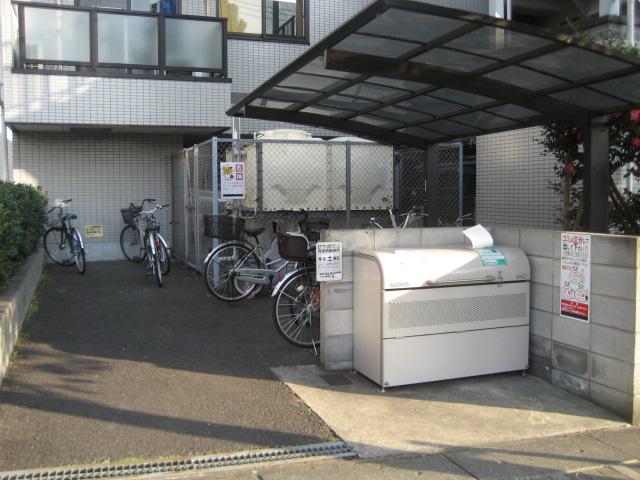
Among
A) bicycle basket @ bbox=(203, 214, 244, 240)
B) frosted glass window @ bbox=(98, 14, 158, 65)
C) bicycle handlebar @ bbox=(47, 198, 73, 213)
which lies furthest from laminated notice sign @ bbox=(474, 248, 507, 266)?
bicycle handlebar @ bbox=(47, 198, 73, 213)

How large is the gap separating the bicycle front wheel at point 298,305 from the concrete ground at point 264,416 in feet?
0.59

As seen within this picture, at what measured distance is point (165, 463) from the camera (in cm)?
353

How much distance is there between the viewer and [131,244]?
1130 centimetres

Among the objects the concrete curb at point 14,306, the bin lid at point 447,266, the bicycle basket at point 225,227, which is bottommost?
the concrete curb at point 14,306

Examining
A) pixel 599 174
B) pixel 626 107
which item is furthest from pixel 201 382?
pixel 626 107

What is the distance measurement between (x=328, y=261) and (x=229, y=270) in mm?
3073

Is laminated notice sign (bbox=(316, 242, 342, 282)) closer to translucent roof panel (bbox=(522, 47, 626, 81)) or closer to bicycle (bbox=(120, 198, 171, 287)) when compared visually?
translucent roof panel (bbox=(522, 47, 626, 81))

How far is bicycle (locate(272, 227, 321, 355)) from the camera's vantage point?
584 centimetres

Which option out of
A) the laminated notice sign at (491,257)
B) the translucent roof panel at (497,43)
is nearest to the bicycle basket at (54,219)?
the laminated notice sign at (491,257)

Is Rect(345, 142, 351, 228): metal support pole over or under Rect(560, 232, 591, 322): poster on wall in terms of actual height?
over

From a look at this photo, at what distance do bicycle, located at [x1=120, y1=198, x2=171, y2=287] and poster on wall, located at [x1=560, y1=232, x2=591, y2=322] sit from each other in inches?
227

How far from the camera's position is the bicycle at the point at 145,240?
348 inches

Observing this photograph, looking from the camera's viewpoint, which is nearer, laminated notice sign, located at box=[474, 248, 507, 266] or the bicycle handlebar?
laminated notice sign, located at box=[474, 248, 507, 266]

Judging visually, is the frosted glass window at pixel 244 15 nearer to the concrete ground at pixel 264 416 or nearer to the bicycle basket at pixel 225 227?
the bicycle basket at pixel 225 227
